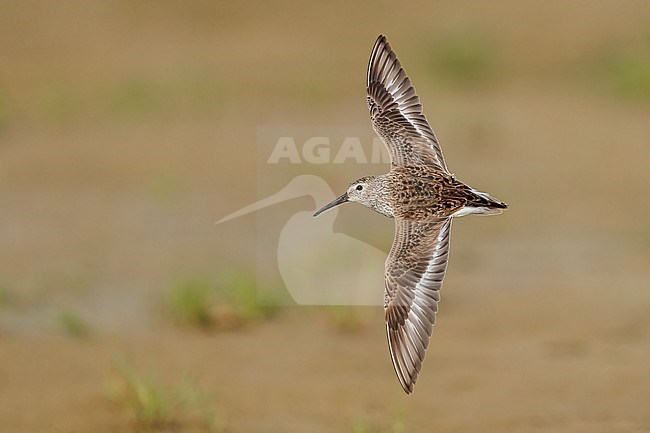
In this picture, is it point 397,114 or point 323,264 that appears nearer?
point 397,114

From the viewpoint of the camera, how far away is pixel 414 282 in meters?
5.21

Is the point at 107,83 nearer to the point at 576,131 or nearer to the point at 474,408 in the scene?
the point at 576,131

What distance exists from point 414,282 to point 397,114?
107 centimetres

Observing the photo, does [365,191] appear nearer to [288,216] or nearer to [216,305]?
[216,305]

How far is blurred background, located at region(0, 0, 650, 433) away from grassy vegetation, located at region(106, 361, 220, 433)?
0.02m

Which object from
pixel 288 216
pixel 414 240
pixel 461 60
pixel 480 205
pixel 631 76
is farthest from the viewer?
pixel 461 60

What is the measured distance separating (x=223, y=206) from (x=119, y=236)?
119 cm

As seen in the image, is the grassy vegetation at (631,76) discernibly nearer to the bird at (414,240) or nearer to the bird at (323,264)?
the bird at (323,264)

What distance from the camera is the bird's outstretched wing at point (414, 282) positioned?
512 centimetres

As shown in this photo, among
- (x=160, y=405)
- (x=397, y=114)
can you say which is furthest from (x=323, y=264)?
(x=397, y=114)

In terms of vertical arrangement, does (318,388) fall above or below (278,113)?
below

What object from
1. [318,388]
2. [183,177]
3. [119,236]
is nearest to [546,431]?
[318,388]

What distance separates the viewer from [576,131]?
13.8 metres

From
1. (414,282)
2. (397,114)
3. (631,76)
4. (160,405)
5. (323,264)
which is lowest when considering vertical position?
(160,405)
